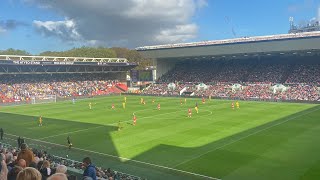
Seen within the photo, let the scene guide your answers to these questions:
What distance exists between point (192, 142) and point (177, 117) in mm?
15506

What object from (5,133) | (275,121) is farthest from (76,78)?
(275,121)

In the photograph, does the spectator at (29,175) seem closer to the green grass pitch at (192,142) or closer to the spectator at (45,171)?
the spectator at (45,171)

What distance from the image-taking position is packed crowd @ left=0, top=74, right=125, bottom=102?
3007 inches

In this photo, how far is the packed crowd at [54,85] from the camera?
251 ft

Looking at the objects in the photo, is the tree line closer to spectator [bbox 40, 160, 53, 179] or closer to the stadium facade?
the stadium facade

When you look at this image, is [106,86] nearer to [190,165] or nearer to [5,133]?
[5,133]

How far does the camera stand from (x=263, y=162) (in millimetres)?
23188

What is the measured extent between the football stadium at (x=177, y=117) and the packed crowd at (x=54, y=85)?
28 cm

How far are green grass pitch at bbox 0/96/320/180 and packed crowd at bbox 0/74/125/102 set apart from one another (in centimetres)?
A: 2970

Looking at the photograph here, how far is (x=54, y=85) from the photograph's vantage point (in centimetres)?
8662

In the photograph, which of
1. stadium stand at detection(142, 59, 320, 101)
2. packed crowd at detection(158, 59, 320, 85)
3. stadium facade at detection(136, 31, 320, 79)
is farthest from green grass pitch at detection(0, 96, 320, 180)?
packed crowd at detection(158, 59, 320, 85)

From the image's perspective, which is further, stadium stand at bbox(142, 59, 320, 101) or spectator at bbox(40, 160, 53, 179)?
stadium stand at bbox(142, 59, 320, 101)

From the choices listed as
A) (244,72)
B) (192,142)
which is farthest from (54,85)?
(192,142)

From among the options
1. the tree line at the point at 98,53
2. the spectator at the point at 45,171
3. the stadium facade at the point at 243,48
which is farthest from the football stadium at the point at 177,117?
the tree line at the point at 98,53
